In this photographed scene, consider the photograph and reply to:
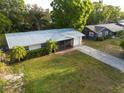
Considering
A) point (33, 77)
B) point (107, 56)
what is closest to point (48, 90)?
point (33, 77)

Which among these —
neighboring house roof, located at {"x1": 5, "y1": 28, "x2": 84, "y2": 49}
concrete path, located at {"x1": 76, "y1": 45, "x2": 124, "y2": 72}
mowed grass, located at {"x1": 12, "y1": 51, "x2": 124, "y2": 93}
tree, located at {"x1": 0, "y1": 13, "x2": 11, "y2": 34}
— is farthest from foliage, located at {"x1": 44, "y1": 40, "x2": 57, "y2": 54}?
tree, located at {"x1": 0, "y1": 13, "x2": 11, "y2": 34}

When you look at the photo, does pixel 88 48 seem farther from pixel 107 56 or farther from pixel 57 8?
pixel 57 8

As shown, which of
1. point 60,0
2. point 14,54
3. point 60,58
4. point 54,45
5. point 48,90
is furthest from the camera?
point 60,0

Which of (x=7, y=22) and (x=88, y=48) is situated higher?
(x=7, y=22)

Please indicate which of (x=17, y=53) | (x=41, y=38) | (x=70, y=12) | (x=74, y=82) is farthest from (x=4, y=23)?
(x=74, y=82)

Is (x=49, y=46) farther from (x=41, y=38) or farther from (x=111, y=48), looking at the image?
(x=111, y=48)

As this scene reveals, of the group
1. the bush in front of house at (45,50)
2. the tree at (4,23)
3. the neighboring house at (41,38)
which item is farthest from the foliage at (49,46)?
the tree at (4,23)

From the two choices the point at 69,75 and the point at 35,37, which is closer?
the point at 69,75
